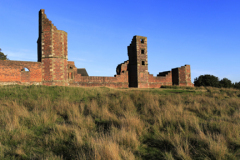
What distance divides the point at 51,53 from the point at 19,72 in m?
4.41

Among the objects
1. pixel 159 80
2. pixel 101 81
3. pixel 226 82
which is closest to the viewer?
pixel 101 81

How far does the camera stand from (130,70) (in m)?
31.8

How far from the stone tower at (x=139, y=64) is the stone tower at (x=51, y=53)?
12.3 m

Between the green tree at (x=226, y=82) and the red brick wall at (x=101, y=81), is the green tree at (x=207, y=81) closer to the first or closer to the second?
the green tree at (x=226, y=82)

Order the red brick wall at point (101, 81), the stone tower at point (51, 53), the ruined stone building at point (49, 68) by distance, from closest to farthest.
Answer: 1. the ruined stone building at point (49, 68)
2. the stone tower at point (51, 53)
3. the red brick wall at point (101, 81)

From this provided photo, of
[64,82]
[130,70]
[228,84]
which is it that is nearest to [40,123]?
[64,82]

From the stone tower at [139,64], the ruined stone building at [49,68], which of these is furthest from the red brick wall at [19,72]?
the stone tower at [139,64]

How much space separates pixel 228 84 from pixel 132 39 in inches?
1215

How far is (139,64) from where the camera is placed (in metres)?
30.8

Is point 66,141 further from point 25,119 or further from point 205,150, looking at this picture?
point 205,150

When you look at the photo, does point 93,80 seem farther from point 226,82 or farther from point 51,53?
point 226,82

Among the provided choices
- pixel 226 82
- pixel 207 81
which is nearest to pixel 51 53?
pixel 207 81

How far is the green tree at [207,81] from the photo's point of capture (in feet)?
139

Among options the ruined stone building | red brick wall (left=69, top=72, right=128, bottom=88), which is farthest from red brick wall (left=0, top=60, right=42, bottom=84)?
red brick wall (left=69, top=72, right=128, bottom=88)
